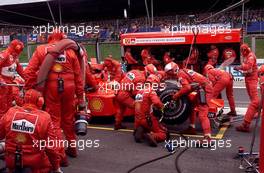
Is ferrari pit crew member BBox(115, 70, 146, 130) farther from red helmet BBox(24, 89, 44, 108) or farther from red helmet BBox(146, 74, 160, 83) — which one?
red helmet BBox(24, 89, 44, 108)

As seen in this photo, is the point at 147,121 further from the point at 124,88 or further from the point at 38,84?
the point at 38,84

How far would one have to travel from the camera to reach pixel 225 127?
24.5 feet

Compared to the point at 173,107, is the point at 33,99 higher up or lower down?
higher up

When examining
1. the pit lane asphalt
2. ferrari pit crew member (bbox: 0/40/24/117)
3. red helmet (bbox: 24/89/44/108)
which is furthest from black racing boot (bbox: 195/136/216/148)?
ferrari pit crew member (bbox: 0/40/24/117)

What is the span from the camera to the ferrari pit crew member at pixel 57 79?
5148mm

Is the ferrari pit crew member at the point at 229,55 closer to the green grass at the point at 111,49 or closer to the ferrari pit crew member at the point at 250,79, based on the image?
the ferrari pit crew member at the point at 250,79

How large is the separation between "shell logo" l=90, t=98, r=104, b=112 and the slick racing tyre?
1139mm

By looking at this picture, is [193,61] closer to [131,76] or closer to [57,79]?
[131,76]

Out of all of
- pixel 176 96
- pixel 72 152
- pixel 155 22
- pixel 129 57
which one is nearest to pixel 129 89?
pixel 176 96

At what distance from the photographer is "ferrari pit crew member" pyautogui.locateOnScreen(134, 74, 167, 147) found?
6352 mm

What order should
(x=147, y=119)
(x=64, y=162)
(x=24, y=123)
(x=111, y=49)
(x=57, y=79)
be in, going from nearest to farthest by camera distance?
(x=24, y=123) → (x=57, y=79) → (x=64, y=162) → (x=147, y=119) → (x=111, y=49)

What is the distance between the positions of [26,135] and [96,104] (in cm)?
370

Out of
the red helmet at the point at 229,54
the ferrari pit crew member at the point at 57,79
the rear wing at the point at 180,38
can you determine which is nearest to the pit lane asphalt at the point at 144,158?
the ferrari pit crew member at the point at 57,79

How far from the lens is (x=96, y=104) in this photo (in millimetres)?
7660
